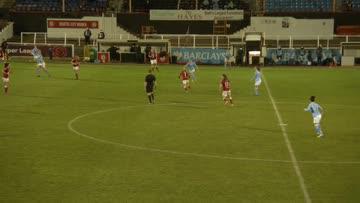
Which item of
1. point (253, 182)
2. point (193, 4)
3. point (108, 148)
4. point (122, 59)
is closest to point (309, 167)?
point (253, 182)

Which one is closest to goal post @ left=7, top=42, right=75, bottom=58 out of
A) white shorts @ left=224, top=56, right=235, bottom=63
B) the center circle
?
white shorts @ left=224, top=56, right=235, bottom=63

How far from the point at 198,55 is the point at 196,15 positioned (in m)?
5.41

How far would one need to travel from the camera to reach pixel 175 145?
22.1m

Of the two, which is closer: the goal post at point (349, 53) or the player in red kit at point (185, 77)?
the player in red kit at point (185, 77)

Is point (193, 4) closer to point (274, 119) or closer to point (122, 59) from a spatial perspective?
point (122, 59)

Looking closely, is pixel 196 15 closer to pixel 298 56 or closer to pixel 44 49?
pixel 298 56

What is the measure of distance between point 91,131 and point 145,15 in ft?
141

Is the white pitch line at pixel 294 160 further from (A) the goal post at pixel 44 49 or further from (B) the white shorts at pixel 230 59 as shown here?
(A) the goal post at pixel 44 49

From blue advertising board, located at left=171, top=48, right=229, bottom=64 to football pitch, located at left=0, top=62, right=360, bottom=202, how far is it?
68.7 feet

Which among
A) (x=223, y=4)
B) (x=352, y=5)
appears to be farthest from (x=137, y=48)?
(x=352, y=5)

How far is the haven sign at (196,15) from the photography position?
64.4 meters

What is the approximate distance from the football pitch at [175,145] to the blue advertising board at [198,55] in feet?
68.7

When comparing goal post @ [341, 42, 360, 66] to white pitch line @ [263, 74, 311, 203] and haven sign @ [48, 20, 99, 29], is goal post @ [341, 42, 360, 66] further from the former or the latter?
white pitch line @ [263, 74, 311, 203]

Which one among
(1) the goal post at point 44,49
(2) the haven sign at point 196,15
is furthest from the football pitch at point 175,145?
(2) the haven sign at point 196,15
